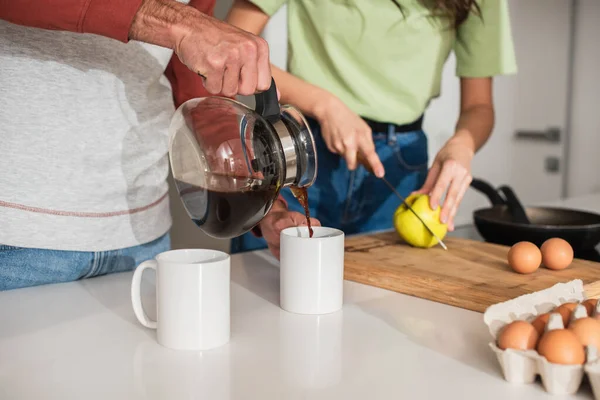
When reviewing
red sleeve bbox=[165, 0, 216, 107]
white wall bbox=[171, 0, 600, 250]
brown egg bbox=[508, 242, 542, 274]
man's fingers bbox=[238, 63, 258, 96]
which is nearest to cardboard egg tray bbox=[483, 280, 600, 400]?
brown egg bbox=[508, 242, 542, 274]

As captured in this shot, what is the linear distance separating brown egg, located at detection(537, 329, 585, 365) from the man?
479mm

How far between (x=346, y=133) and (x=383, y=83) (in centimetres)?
31

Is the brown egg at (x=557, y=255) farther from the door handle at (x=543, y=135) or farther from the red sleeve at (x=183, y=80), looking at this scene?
the door handle at (x=543, y=135)

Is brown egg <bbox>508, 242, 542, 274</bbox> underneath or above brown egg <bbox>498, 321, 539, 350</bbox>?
underneath

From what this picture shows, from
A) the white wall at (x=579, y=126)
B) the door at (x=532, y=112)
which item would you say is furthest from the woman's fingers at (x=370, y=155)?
the door at (x=532, y=112)

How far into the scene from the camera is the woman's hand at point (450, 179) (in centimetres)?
141

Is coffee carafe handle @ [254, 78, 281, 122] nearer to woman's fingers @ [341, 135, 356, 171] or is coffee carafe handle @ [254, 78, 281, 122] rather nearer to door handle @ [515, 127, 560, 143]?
woman's fingers @ [341, 135, 356, 171]

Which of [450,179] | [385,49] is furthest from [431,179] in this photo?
[385,49]

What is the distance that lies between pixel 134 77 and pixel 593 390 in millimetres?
854

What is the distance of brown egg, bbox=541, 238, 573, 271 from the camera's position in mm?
1200

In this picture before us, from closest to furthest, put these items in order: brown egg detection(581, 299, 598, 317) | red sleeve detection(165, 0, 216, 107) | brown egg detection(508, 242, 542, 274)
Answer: brown egg detection(581, 299, 598, 317)
brown egg detection(508, 242, 542, 274)
red sleeve detection(165, 0, 216, 107)

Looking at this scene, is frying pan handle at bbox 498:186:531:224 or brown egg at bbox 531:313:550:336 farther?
frying pan handle at bbox 498:186:531:224

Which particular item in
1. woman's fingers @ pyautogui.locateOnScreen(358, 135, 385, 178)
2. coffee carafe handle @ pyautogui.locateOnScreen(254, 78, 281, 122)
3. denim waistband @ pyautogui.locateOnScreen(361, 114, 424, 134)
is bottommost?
woman's fingers @ pyautogui.locateOnScreen(358, 135, 385, 178)

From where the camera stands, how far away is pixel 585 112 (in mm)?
3684
